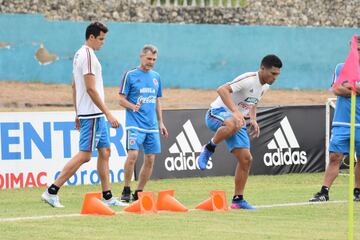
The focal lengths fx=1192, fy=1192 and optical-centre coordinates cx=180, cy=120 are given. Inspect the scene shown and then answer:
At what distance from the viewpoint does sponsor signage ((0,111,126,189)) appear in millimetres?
17453

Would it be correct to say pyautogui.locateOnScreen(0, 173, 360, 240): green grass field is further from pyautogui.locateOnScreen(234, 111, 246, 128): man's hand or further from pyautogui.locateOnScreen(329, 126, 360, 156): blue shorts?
pyautogui.locateOnScreen(234, 111, 246, 128): man's hand

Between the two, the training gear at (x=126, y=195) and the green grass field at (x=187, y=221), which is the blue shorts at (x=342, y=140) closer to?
the green grass field at (x=187, y=221)

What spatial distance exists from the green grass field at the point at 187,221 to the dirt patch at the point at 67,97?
15117mm

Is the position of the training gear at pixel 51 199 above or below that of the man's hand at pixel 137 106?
below

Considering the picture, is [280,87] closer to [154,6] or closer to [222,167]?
[154,6]

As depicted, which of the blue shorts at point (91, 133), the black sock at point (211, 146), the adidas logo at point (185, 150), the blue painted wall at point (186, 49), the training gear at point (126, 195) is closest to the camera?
the blue shorts at point (91, 133)

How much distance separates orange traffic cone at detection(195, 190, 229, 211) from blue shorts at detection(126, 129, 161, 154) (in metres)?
1.58

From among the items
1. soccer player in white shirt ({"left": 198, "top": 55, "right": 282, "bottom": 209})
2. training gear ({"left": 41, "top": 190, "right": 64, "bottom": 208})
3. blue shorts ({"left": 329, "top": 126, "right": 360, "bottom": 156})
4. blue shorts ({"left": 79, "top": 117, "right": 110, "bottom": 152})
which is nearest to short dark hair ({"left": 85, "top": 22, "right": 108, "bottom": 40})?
blue shorts ({"left": 79, "top": 117, "right": 110, "bottom": 152})

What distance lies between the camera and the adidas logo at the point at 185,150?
1941 centimetres

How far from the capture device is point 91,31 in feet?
46.2

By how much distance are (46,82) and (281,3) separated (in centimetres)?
1016

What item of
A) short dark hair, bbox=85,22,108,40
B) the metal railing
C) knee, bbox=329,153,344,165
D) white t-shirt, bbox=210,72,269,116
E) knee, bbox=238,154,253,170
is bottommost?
knee, bbox=329,153,344,165

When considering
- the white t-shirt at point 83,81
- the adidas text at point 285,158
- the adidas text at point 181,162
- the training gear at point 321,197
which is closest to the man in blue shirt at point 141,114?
the white t-shirt at point 83,81

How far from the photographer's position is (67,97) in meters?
33.1
